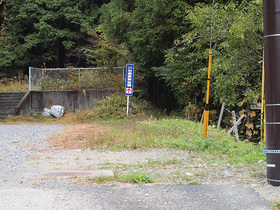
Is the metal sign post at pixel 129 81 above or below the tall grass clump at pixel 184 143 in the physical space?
above

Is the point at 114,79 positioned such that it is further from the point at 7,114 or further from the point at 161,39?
the point at 7,114

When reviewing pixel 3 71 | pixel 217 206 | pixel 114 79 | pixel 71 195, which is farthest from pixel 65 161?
pixel 3 71

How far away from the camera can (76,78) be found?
20984 millimetres

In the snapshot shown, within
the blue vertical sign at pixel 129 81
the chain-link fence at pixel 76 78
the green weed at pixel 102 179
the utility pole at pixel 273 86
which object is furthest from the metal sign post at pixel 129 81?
the utility pole at pixel 273 86

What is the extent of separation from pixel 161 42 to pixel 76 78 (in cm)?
628

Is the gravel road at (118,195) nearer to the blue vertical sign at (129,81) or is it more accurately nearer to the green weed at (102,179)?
the green weed at (102,179)

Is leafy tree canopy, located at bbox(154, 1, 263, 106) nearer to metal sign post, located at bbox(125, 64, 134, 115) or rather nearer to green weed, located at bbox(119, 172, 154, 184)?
metal sign post, located at bbox(125, 64, 134, 115)

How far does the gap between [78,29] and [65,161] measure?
93.7 ft

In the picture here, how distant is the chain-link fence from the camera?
20.6m

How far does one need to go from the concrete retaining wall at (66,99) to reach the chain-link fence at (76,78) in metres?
0.35

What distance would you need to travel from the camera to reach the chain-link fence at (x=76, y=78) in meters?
20.6

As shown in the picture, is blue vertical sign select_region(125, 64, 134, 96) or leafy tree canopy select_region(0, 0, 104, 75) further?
leafy tree canopy select_region(0, 0, 104, 75)

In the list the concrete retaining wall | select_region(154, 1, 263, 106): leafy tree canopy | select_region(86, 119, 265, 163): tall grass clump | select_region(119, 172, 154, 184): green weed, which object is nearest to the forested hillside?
select_region(154, 1, 263, 106): leafy tree canopy

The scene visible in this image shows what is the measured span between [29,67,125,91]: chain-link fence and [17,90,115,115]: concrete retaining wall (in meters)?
0.35
